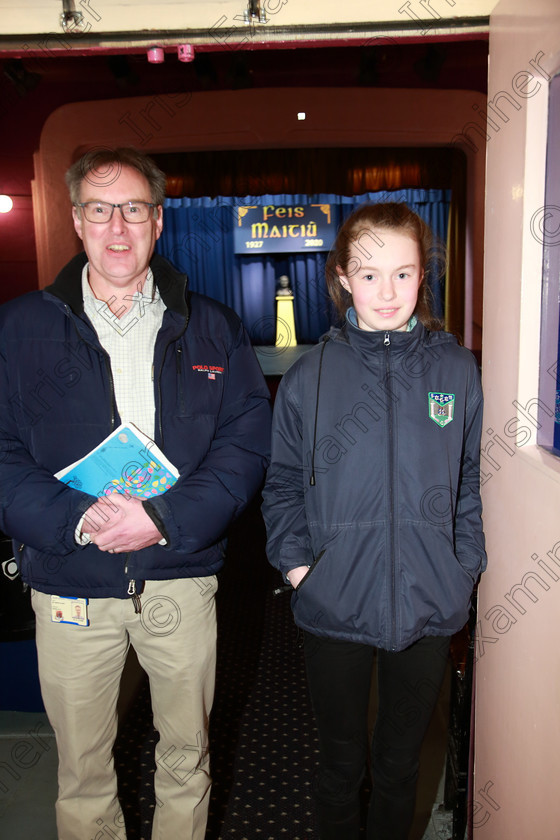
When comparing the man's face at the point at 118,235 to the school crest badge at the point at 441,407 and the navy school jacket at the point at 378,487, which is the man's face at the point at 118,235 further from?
the school crest badge at the point at 441,407

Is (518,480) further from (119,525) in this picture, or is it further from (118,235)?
(118,235)

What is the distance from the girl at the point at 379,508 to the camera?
52.1 inches

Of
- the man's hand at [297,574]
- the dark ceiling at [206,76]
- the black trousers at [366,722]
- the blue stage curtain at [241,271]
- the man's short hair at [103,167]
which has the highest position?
the dark ceiling at [206,76]

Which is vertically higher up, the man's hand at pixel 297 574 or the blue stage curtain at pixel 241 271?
the blue stage curtain at pixel 241 271

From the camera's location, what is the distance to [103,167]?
4.88 feet

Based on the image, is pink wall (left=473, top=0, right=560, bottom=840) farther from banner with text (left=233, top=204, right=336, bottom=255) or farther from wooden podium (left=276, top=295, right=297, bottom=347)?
wooden podium (left=276, top=295, right=297, bottom=347)

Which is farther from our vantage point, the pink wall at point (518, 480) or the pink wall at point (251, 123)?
the pink wall at point (251, 123)

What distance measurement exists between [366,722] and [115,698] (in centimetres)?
59

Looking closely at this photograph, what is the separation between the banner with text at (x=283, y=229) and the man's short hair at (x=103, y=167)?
9426 millimetres

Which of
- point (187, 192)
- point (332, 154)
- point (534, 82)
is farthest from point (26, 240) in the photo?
point (534, 82)

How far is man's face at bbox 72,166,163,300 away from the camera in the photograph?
1468 millimetres

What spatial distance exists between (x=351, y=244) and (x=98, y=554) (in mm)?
885

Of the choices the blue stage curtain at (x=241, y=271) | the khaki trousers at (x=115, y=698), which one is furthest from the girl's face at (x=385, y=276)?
the blue stage curtain at (x=241, y=271)

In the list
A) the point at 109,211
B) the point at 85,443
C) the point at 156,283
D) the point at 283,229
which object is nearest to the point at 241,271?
the point at 283,229
